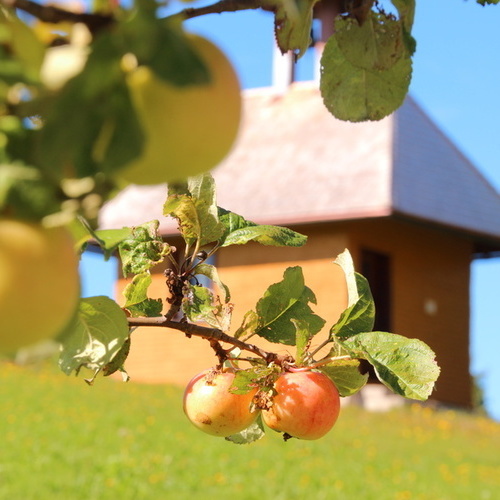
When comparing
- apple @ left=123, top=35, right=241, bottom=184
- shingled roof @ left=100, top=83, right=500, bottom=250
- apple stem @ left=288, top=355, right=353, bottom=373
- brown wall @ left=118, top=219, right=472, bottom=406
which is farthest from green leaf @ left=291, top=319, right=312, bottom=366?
brown wall @ left=118, top=219, right=472, bottom=406

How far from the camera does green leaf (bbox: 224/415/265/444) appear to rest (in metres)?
1.37

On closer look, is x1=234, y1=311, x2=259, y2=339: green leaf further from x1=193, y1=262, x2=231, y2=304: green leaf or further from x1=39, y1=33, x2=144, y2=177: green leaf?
x1=39, y1=33, x2=144, y2=177: green leaf

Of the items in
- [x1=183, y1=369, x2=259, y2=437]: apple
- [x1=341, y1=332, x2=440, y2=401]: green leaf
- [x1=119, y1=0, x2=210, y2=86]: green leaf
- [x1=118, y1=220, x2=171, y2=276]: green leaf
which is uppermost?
[x1=119, y1=0, x2=210, y2=86]: green leaf

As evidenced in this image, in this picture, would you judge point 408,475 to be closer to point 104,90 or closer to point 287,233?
point 287,233

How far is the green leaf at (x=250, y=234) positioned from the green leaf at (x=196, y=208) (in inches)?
1.7

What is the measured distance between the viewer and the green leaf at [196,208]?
1248 millimetres

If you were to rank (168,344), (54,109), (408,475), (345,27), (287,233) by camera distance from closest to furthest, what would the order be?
(54,109) < (345,27) < (287,233) < (408,475) < (168,344)

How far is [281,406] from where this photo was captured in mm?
1279

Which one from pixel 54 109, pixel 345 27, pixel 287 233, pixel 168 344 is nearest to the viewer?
pixel 54 109

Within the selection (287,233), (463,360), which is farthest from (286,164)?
(287,233)

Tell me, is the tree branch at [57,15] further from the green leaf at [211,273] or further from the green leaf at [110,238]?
the green leaf at [211,273]

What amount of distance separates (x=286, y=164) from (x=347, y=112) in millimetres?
14364

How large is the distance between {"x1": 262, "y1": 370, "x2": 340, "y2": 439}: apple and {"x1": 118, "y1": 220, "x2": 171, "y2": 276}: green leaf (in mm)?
291

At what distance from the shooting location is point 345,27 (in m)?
1.07
